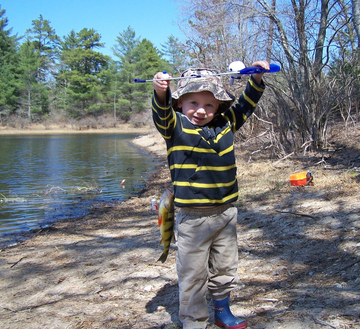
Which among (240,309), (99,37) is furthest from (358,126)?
(99,37)

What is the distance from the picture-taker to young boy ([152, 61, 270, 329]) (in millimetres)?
2521

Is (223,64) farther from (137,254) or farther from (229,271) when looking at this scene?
(229,271)

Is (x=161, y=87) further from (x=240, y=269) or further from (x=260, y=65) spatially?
(x=240, y=269)

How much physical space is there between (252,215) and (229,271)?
2.98 meters

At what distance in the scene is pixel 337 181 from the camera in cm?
602

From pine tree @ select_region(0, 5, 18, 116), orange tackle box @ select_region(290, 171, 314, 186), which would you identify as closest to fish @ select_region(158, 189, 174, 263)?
orange tackle box @ select_region(290, 171, 314, 186)

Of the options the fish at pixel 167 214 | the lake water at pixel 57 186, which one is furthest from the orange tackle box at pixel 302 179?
the lake water at pixel 57 186

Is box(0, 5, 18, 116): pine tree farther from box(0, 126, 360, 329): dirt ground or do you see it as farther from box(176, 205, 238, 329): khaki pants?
box(176, 205, 238, 329): khaki pants

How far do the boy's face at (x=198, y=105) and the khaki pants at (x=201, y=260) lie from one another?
63 centimetres

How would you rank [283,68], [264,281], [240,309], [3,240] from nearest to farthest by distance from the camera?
[240,309]
[264,281]
[3,240]
[283,68]

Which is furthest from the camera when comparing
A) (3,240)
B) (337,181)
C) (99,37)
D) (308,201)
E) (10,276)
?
(99,37)

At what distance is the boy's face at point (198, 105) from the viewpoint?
8.68ft

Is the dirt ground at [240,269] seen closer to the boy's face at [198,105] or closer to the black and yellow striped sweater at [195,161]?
the black and yellow striped sweater at [195,161]

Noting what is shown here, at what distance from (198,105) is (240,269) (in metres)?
1.82
